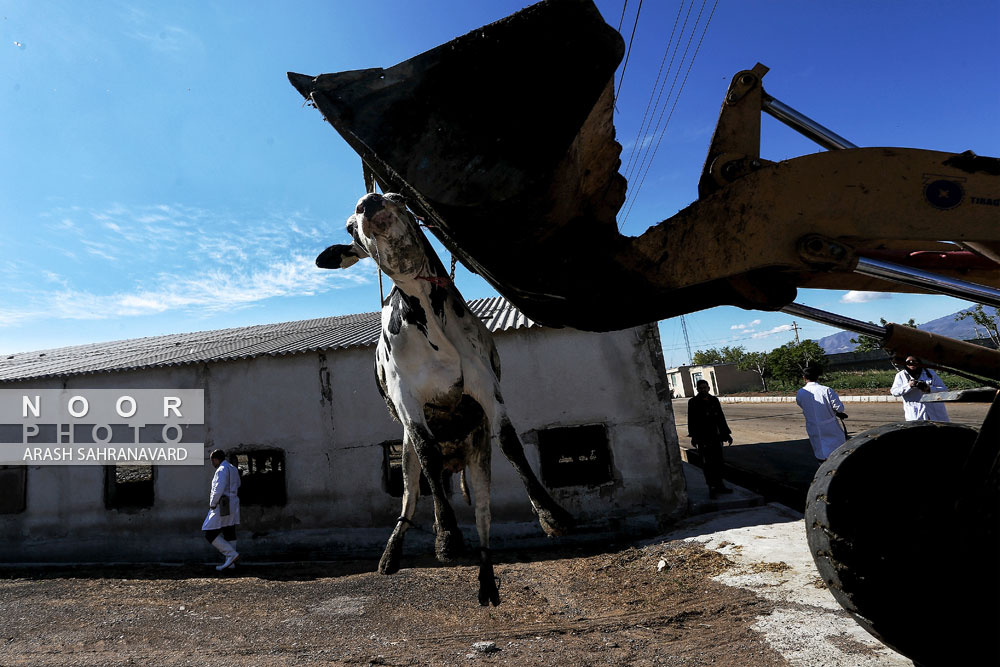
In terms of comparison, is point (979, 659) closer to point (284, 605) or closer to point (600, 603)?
point (600, 603)

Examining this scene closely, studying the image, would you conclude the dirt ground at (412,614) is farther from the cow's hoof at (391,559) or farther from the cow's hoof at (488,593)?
the cow's hoof at (391,559)

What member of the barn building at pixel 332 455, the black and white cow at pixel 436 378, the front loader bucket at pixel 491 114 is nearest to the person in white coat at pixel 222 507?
the barn building at pixel 332 455

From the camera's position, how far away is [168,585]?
8.07 m

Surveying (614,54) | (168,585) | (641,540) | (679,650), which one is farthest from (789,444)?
(614,54)

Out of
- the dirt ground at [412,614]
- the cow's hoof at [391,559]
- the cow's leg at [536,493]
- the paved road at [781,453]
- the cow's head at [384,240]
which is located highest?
the cow's head at [384,240]

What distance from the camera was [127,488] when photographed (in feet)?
45.9

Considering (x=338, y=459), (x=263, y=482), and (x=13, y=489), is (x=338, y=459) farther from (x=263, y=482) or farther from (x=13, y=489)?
(x=13, y=489)

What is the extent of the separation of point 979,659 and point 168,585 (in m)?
9.73

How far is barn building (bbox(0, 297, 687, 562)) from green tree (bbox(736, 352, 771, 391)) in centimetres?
4105

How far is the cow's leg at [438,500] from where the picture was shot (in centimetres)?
156

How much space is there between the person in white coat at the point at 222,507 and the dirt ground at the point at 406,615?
46 centimetres

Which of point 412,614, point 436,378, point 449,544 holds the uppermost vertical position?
point 436,378

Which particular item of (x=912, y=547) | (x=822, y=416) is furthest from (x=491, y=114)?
(x=822, y=416)

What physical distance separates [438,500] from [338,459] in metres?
8.39
